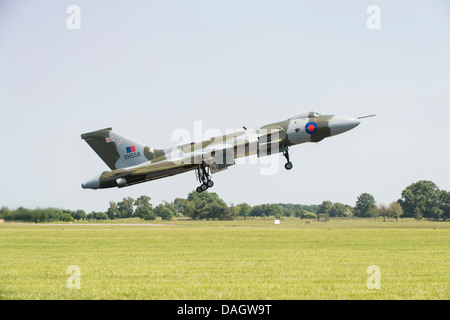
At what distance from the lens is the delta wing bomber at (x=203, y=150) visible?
35.1 m

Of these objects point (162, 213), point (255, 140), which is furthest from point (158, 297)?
point (162, 213)

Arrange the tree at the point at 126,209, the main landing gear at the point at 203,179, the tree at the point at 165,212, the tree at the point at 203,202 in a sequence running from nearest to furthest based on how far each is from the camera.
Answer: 1. the main landing gear at the point at 203,179
2. the tree at the point at 126,209
3. the tree at the point at 203,202
4. the tree at the point at 165,212

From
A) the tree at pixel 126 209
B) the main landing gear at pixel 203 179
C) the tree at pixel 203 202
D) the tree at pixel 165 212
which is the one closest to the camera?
the main landing gear at pixel 203 179

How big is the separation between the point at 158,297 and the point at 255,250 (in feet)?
160

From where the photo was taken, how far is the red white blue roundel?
41.4 meters

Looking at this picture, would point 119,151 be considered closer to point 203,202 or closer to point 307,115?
point 307,115

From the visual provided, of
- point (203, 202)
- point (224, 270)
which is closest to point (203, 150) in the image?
point (224, 270)

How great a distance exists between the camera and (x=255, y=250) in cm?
8938

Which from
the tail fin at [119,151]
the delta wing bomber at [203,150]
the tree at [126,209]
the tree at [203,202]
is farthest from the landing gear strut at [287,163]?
the tree at [203,202]

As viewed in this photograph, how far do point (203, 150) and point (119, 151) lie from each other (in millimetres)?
8161

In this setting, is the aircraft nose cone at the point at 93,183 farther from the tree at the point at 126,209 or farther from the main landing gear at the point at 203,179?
the tree at the point at 126,209

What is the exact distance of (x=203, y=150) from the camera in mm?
35844

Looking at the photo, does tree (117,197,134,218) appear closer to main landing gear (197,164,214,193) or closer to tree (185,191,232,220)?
tree (185,191,232,220)
